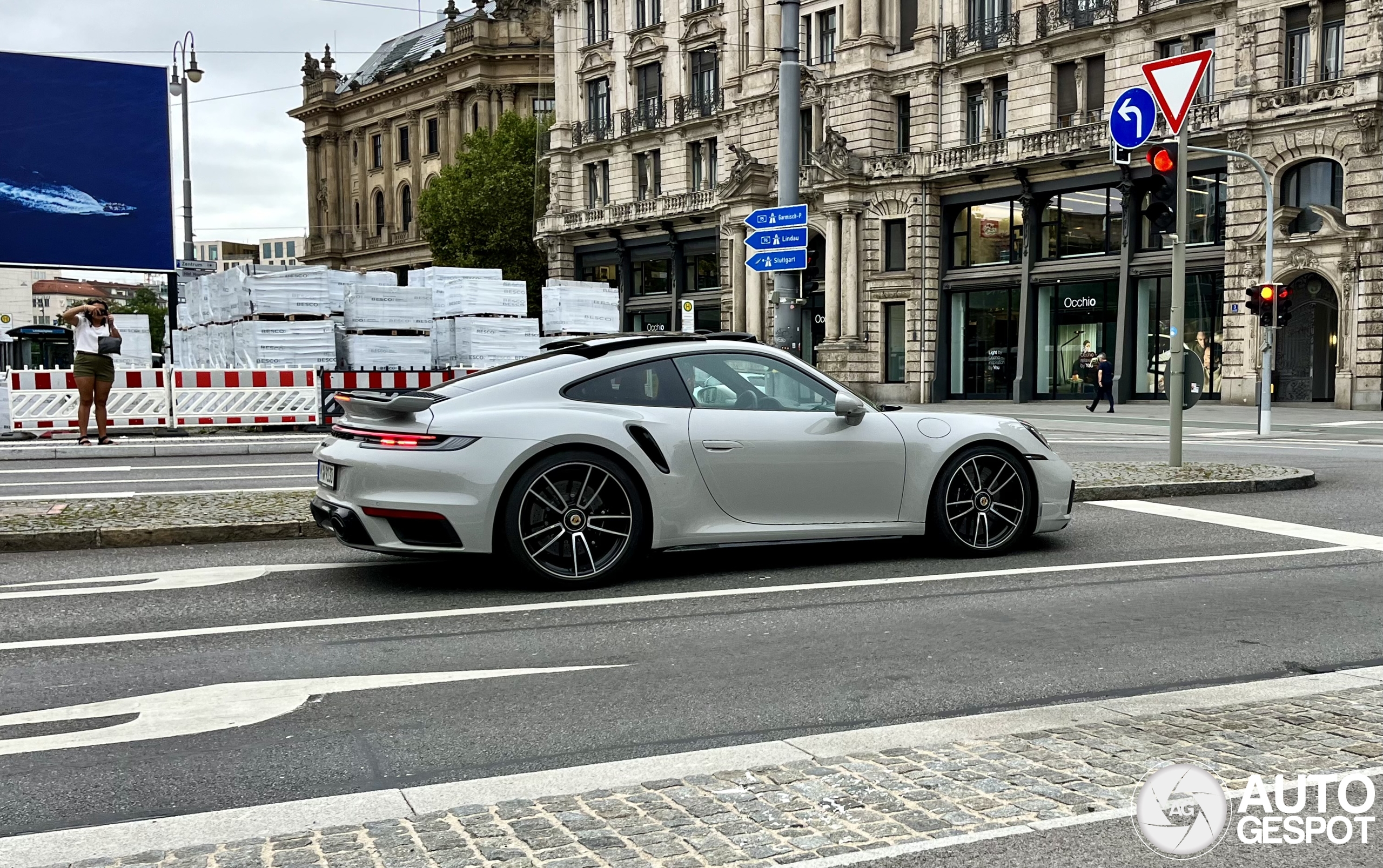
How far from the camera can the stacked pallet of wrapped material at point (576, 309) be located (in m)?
24.8

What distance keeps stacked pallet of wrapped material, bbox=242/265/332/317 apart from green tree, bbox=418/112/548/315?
36450mm

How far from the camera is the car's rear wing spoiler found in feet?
21.5

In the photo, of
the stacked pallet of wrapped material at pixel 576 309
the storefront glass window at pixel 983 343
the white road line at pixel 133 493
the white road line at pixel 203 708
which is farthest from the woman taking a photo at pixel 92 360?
the storefront glass window at pixel 983 343

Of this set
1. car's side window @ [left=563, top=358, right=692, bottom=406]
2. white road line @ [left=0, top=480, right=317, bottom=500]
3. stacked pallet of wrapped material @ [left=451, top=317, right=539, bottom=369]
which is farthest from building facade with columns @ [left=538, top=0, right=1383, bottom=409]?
car's side window @ [left=563, top=358, right=692, bottom=406]

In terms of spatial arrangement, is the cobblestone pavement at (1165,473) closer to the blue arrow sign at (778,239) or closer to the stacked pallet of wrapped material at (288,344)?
the blue arrow sign at (778,239)

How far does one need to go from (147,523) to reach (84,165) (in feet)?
60.1

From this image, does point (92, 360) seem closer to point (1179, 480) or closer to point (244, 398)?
point (244, 398)

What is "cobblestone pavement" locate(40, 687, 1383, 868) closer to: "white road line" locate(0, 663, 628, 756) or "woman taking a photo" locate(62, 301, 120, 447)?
"white road line" locate(0, 663, 628, 756)

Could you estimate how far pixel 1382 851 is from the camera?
3121mm

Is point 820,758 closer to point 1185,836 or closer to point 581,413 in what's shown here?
point 1185,836

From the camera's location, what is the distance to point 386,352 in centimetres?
2192

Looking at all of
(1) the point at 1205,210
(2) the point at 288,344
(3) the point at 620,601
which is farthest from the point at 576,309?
(1) the point at 1205,210

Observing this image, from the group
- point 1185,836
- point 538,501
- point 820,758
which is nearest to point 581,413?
point 538,501

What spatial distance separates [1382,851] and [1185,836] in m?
0.45
